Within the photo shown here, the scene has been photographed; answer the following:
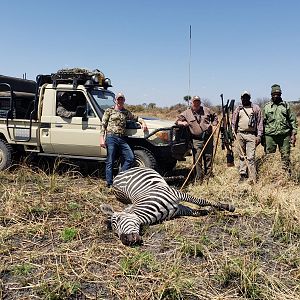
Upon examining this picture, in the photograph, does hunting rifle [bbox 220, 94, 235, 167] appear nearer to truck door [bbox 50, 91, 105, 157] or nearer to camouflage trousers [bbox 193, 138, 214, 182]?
camouflage trousers [bbox 193, 138, 214, 182]

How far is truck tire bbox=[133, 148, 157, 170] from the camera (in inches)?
305

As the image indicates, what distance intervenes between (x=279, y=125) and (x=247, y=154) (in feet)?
2.60

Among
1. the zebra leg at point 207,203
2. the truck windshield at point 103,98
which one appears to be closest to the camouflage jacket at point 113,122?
the truck windshield at point 103,98

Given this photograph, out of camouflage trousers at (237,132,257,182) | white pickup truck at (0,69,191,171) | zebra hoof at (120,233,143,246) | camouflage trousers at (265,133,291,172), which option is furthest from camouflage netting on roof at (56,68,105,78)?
zebra hoof at (120,233,143,246)

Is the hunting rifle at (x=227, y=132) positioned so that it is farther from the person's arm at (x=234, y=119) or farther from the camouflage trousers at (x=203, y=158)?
the camouflage trousers at (x=203, y=158)

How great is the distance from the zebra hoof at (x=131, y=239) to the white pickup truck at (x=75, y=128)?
3.23 m

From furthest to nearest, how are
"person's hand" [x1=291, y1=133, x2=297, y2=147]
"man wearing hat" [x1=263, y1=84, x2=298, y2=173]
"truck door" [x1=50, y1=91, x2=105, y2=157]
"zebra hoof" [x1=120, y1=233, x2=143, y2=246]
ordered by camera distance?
1. "truck door" [x1=50, y1=91, x2=105, y2=157]
2. "man wearing hat" [x1=263, y1=84, x2=298, y2=173]
3. "person's hand" [x1=291, y1=133, x2=297, y2=147]
4. "zebra hoof" [x1=120, y1=233, x2=143, y2=246]

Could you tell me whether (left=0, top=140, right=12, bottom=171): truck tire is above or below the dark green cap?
below

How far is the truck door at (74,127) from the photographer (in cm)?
804

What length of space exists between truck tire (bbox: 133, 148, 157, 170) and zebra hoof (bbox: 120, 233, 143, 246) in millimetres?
3207

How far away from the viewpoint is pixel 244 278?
360cm

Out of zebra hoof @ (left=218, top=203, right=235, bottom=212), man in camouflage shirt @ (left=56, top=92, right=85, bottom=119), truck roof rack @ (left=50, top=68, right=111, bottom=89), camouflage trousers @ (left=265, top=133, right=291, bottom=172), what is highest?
truck roof rack @ (left=50, top=68, right=111, bottom=89)

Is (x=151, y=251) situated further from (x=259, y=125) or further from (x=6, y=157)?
(x=6, y=157)

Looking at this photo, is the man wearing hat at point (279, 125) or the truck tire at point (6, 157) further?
the truck tire at point (6, 157)
